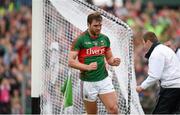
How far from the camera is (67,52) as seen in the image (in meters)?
16.4

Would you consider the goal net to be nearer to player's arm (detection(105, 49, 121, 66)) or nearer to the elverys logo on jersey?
player's arm (detection(105, 49, 121, 66))

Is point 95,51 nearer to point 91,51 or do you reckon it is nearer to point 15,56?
point 91,51

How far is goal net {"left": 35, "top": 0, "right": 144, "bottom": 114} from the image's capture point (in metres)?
15.7

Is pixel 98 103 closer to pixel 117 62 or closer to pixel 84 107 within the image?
pixel 84 107

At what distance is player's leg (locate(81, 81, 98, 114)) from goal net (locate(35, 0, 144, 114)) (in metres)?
0.90

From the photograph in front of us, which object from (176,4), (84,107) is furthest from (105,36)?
(176,4)

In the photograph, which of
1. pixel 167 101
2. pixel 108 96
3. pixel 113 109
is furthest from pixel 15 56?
pixel 113 109

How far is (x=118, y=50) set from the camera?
1598cm

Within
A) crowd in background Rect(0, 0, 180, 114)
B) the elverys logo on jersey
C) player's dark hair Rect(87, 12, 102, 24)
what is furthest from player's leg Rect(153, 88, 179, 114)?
crowd in background Rect(0, 0, 180, 114)

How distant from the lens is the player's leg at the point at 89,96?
14.9m

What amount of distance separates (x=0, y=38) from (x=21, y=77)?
10.1 feet

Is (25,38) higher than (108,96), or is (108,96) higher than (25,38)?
(25,38)

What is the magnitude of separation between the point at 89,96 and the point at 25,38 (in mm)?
9975

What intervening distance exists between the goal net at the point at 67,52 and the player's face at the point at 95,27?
1.05 m
